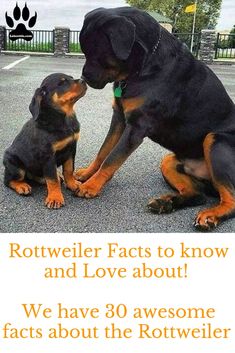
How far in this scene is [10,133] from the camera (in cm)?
563

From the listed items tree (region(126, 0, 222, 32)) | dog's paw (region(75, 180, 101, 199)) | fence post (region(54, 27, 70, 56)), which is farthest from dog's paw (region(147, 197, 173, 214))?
tree (region(126, 0, 222, 32))

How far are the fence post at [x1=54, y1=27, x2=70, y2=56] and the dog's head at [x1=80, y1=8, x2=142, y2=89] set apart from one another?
73.5ft

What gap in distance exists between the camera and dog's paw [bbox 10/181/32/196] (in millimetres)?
3605

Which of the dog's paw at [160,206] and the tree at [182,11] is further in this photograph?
the tree at [182,11]

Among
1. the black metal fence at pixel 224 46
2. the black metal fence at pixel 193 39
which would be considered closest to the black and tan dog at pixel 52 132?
the black metal fence at pixel 193 39

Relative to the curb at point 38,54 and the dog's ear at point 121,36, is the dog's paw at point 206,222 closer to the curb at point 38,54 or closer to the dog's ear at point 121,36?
the dog's ear at point 121,36

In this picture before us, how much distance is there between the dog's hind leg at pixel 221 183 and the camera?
10.2 feet

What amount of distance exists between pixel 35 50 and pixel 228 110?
76.4 feet

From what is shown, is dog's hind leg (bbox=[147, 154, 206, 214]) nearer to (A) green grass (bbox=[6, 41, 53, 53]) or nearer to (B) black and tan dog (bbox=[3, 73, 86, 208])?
(B) black and tan dog (bbox=[3, 73, 86, 208])

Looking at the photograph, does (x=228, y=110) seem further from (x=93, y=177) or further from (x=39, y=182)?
(x=39, y=182)

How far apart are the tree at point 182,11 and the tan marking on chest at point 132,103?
44731 mm

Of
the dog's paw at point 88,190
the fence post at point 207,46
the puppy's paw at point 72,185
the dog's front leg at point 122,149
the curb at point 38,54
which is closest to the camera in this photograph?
the dog's front leg at point 122,149
